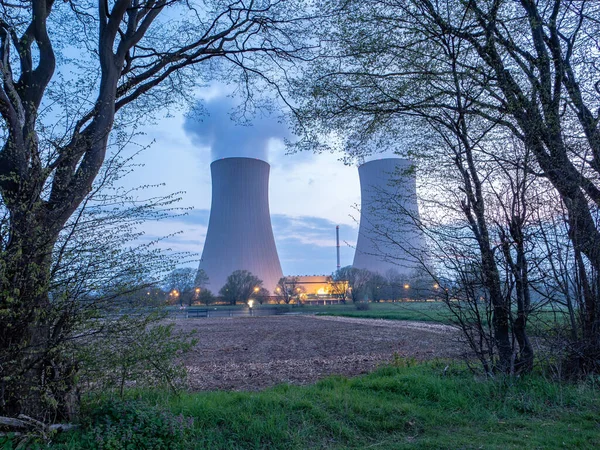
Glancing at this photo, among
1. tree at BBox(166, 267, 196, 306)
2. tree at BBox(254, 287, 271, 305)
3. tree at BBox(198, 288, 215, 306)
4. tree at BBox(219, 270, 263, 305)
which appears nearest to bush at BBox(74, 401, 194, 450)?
tree at BBox(166, 267, 196, 306)

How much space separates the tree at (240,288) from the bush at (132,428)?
1421 inches

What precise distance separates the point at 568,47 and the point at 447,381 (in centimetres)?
359

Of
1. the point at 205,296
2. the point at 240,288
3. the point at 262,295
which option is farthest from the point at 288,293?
the point at 205,296

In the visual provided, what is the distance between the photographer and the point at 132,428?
2.15 m

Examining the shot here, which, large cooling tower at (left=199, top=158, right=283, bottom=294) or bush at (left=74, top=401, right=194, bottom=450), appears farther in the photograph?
large cooling tower at (left=199, top=158, right=283, bottom=294)

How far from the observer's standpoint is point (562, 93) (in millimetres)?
4074

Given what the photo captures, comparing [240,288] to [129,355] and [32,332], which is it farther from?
[32,332]

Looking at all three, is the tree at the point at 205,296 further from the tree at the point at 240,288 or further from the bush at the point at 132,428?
the bush at the point at 132,428

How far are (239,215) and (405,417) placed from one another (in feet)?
68.9

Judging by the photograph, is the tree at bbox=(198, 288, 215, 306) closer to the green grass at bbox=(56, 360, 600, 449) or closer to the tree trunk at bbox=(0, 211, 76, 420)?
the green grass at bbox=(56, 360, 600, 449)

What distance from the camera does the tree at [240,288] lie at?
3925cm

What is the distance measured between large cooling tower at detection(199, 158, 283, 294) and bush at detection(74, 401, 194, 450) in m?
20.6

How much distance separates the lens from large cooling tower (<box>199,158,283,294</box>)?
22.6 m

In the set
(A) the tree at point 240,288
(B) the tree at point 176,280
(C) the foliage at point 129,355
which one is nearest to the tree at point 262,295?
(A) the tree at point 240,288
